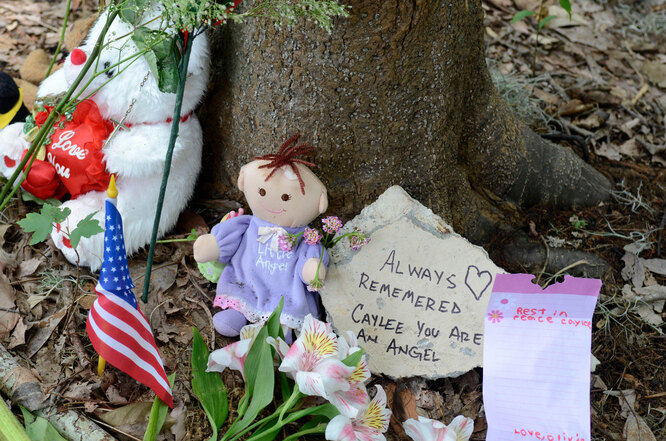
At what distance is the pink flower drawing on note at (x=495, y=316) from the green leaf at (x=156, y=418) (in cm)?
83

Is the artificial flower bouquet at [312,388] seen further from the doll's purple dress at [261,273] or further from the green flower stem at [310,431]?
the doll's purple dress at [261,273]

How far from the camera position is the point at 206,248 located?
174 cm

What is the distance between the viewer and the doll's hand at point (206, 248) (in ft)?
5.70

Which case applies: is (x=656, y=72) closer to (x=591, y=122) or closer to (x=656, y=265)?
(x=591, y=122)

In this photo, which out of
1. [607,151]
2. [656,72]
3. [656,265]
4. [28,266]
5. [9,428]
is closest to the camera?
[9,428]

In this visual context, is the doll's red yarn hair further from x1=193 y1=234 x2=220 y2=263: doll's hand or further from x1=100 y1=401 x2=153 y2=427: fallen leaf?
x1=100 y1=401 x2=153 y2=427: fallen leaf

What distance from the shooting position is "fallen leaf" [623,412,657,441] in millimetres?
1713

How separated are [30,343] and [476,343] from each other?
1.25 meters

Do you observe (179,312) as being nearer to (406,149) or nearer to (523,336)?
(406,149)

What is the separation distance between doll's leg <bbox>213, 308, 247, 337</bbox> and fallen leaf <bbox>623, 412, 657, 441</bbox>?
1.12 m

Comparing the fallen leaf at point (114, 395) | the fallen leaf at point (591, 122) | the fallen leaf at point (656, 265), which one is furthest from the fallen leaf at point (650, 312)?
the fallen leaf at point (114, 395)

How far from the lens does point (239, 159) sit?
6.52ft

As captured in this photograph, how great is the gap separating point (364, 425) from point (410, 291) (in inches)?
17.8

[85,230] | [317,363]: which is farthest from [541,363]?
[85,230]
